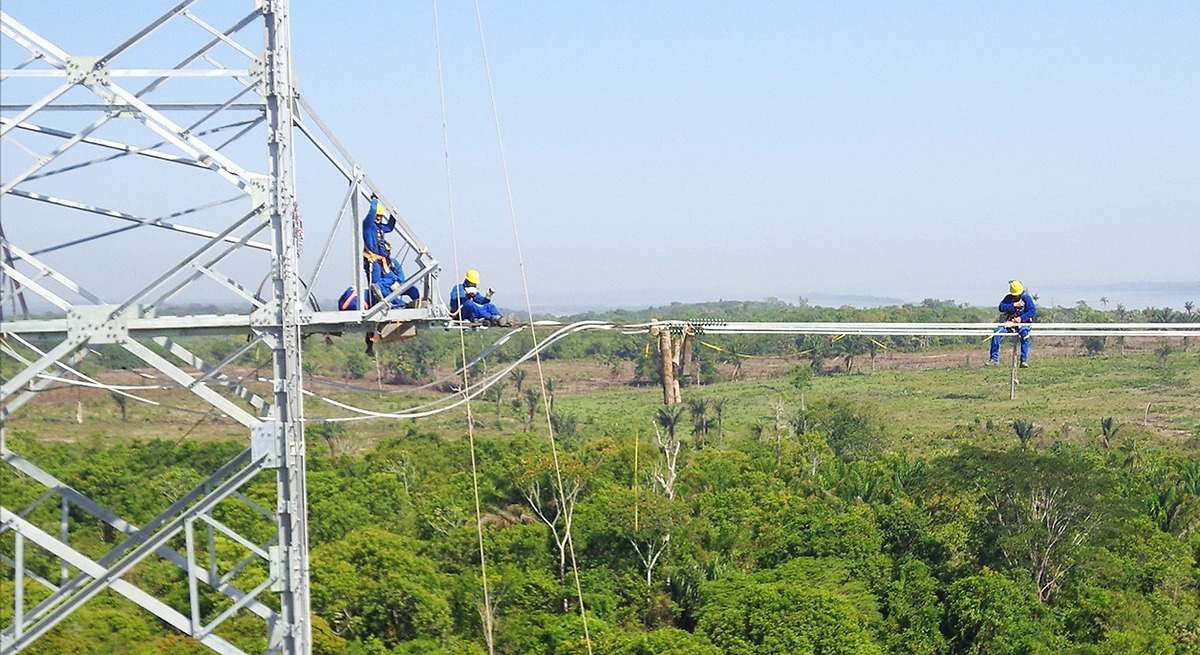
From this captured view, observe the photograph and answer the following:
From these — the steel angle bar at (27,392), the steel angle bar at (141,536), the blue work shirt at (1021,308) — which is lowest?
the steel angle bar at (141,536)

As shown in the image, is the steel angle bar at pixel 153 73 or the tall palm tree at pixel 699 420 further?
the tall palm tree at pixel 699 420

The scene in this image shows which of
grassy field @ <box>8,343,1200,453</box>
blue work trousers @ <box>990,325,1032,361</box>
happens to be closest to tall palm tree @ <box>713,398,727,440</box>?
grassy field @ <box>8,343,1200,453</box>

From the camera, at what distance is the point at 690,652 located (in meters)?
23.9

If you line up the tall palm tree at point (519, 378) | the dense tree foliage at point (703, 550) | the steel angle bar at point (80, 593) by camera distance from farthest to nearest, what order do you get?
the tall palm tree at point (519, 378) < the dense tree foliage at point (703, 550) < the steel angle bar at point (80, 593)

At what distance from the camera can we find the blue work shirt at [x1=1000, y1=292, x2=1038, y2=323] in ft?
36.7

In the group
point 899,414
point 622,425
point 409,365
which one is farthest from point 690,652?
point 409,365

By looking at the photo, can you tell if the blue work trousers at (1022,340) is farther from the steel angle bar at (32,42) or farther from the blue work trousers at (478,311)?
the steel angle bar at (32,42)

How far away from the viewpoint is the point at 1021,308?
11.3 metres

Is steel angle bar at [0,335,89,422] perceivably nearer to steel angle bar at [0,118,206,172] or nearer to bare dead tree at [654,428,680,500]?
steel angle bar at [0,118,206,172]

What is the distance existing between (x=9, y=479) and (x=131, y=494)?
290 inches

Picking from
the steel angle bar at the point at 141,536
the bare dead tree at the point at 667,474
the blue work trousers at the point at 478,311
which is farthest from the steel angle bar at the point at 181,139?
the bare dead tree at the point at 667,474

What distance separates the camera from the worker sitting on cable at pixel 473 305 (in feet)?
30.2

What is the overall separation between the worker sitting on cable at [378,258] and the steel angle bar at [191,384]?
1.60 metres

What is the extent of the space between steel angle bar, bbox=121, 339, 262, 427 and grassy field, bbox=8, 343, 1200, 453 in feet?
119
